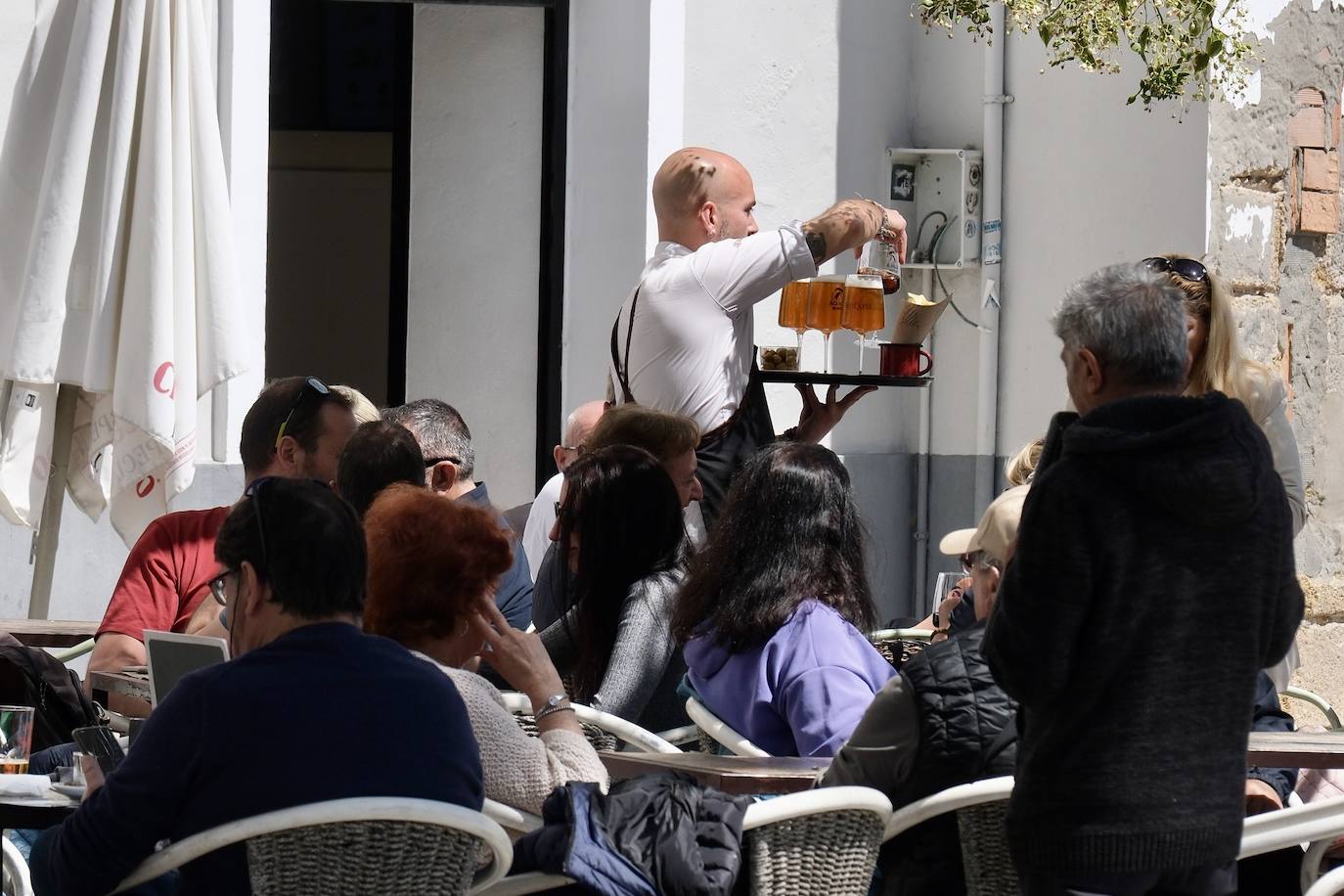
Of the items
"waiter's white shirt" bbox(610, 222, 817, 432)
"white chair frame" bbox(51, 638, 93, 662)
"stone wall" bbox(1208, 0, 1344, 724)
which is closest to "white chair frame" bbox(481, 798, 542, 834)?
"white chair frame" bbox(51, 638, 93, 662)

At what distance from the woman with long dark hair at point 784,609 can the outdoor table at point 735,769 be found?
262 millimetres

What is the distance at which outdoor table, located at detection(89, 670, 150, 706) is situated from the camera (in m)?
3.97

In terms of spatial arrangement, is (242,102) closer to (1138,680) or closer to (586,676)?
(586,676)

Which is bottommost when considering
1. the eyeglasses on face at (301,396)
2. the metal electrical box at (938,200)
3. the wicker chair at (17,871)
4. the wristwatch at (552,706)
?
the wicker chair at (17,871)

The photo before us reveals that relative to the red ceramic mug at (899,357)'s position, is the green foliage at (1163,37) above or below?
above

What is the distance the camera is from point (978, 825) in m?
3.10

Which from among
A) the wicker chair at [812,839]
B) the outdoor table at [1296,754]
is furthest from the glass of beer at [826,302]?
the wicker chair at [812,839]

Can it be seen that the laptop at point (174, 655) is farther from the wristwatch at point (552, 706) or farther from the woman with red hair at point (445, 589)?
the wristwatch at point (552, 706)

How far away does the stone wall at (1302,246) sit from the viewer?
6543 millimetres

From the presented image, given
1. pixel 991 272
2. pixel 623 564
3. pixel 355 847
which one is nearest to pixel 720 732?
pixel 623 564

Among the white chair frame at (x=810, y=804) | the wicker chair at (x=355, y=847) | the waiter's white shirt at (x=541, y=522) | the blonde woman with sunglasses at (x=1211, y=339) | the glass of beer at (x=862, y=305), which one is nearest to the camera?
the wicker chair at (x=355, y=847)

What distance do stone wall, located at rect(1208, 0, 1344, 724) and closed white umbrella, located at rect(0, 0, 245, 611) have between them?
3.29 m

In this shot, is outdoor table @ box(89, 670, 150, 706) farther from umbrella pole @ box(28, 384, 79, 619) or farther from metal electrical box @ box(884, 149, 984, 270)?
metal electrical box @ box(884, 149, 984, 270)

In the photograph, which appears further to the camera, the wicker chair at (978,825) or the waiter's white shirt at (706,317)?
the waiter's white shirt at (706,317)
